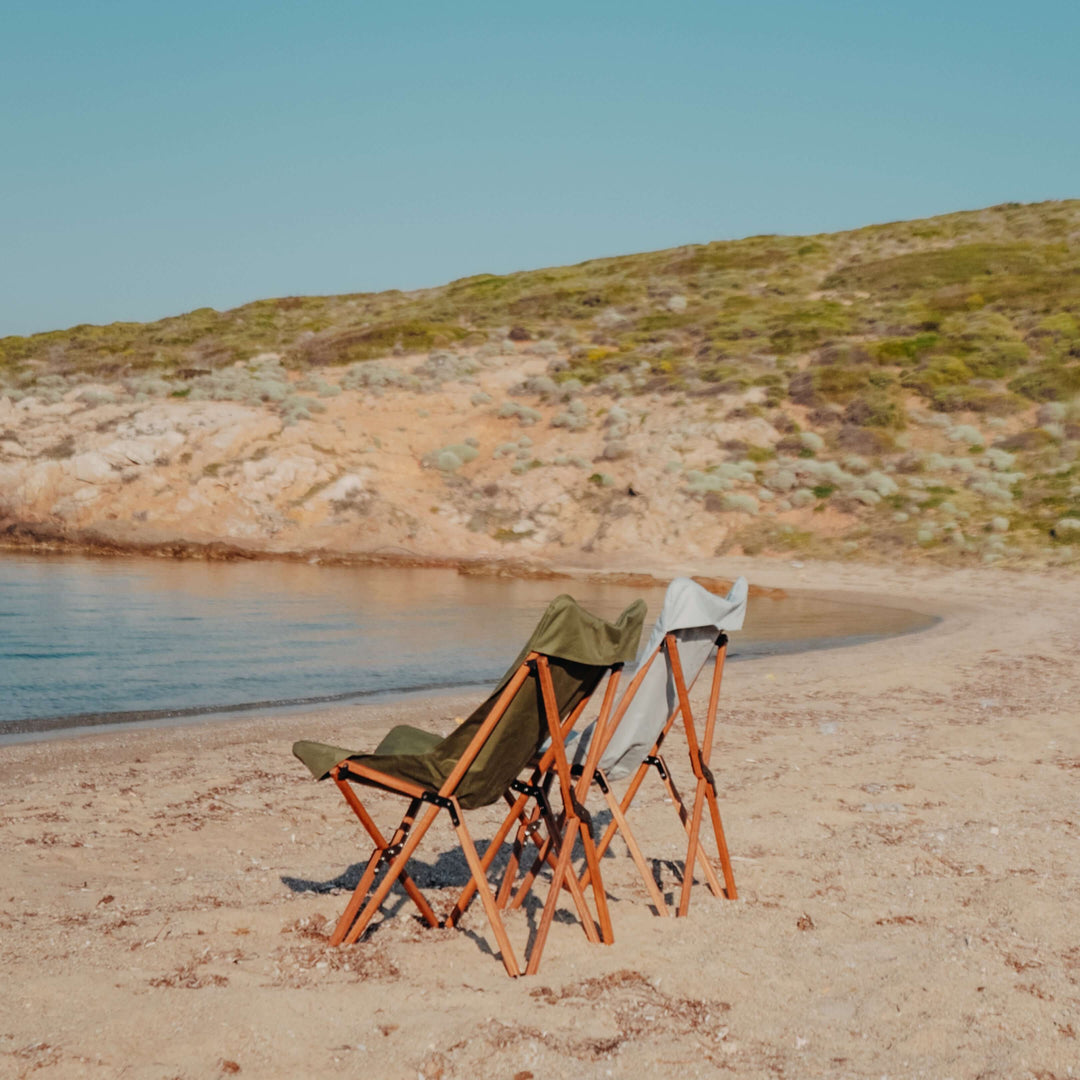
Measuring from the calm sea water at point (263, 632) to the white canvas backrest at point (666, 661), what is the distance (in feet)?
22.8

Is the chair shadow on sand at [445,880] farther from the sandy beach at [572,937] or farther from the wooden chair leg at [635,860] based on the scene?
the wooden chair leg at [635,860]

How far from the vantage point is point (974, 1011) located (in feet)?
12.7

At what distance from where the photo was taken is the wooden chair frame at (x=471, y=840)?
13.5 ft

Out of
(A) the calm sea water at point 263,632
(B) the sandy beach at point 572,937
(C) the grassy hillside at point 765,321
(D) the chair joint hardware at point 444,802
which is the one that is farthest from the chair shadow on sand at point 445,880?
(C) the grassy hillside at point 765,321

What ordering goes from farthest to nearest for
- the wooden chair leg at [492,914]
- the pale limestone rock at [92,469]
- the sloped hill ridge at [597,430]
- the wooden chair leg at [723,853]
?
the pale limestone rock at [92,469] < the sloped hill ridge at [597,430] < the wooden chair leg at [723,853] < the wooden chair leg at [492,914]

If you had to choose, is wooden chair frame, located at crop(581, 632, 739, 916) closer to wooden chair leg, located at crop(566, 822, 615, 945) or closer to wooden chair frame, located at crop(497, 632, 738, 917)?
wooden chair frame, located at crop(497, 632, 738, 917)

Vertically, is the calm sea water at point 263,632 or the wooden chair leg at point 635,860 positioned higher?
the wooden chair leg at point 635,860

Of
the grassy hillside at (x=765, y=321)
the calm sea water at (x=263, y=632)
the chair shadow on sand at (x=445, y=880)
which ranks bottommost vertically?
the calm sea water at (x=263, y=632)

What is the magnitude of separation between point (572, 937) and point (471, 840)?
62 cm

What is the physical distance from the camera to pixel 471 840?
439 centimetres

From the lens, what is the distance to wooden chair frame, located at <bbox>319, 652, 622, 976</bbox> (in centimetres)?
413

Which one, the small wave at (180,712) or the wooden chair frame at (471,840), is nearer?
the wooden chair frame at (471,840)

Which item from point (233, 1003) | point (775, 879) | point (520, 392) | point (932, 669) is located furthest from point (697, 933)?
point (520, 392)

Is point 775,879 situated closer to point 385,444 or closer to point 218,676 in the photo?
point 218,676
